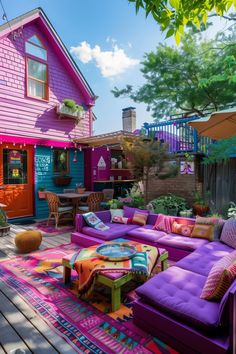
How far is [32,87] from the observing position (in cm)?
775

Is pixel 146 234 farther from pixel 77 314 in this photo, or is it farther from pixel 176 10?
pixel 176 10

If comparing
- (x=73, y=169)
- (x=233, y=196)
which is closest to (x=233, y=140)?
(x=233, y=196)

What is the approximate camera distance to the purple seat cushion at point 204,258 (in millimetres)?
2766

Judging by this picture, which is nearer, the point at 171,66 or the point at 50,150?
the point at 50,150

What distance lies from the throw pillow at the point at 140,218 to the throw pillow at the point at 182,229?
0.73m

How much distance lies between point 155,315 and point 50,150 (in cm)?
688

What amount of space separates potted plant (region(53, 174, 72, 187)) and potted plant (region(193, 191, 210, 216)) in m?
4.54

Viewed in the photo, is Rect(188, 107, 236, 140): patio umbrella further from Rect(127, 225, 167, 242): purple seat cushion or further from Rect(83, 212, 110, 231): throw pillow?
Rect(83, 212, 110, 231): throw pillow

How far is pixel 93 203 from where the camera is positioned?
21.9 feet

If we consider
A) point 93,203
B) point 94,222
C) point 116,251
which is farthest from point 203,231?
point 93,203

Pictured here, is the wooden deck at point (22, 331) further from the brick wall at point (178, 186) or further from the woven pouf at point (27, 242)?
the brick wall at point (178, 186)

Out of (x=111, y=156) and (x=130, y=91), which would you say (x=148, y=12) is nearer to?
(x=111, y=156)

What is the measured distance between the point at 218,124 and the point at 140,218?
2.40m

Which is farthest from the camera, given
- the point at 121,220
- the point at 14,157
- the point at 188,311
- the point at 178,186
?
the point at 14,157
